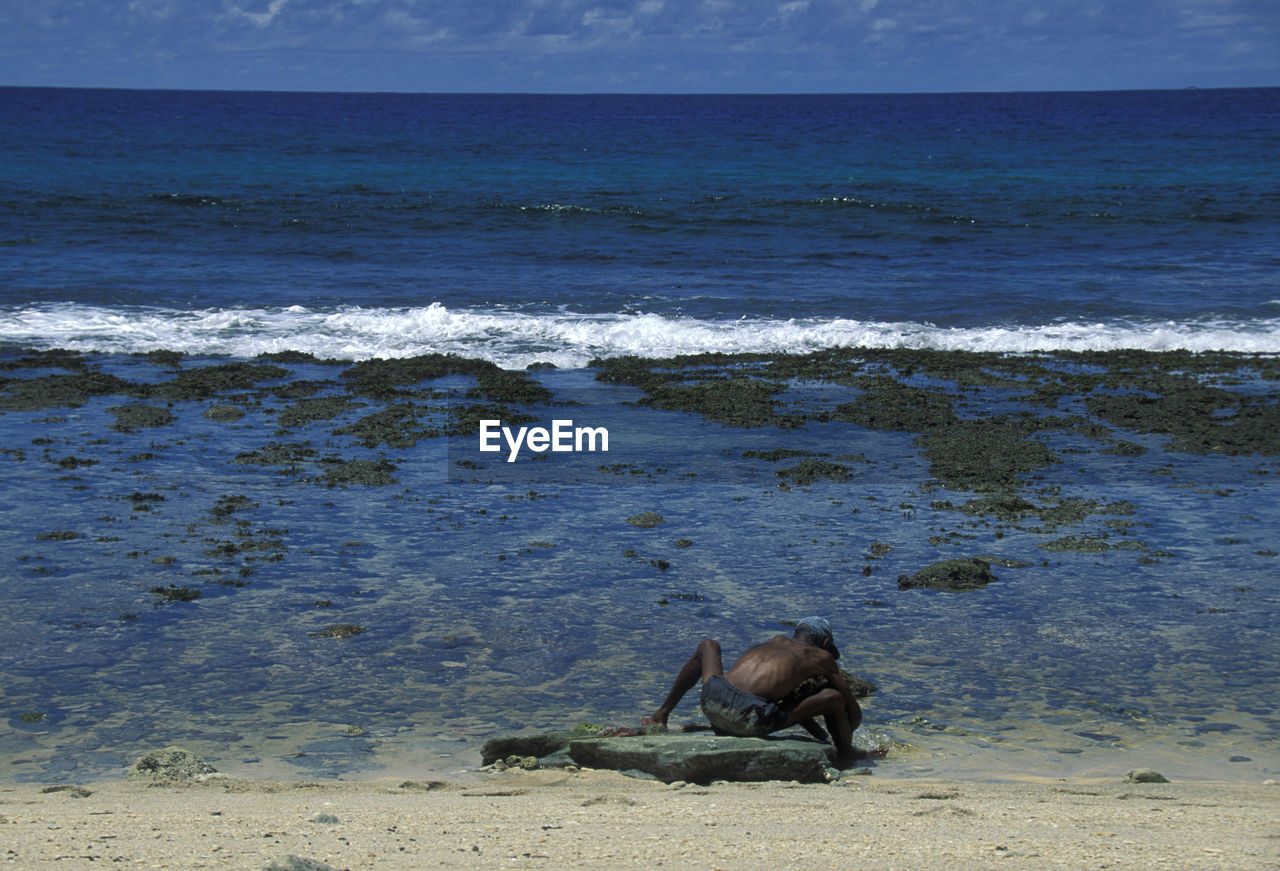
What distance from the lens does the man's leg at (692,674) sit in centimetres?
664

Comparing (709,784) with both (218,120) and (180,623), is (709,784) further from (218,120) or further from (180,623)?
(218,120)

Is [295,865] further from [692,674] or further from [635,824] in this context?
[692,674]

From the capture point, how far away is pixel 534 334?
62.9 ft

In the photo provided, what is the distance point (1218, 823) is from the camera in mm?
5211

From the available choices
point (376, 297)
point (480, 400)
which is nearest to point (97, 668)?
point (480, 400)

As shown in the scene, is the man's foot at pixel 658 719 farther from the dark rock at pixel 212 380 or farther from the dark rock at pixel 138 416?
the dark rock at pixel 212 380

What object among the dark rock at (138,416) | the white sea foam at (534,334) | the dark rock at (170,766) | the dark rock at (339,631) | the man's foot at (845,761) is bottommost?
the man's foot at (845,761)

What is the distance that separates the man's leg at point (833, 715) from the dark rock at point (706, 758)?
19 cm

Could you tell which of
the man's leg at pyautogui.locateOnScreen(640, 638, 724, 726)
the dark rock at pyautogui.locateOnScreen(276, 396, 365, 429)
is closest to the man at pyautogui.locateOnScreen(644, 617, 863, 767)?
the man's leg at pyautogui.locateOnScreen(640, 638, 724, 726)

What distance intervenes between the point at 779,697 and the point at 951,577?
3.11 meters

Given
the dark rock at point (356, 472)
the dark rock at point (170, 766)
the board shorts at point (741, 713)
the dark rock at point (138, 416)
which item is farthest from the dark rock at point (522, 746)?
the dark rock at point (138, 416)

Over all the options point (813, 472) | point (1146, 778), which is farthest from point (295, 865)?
point (813, 472)

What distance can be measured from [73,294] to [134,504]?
1377cm

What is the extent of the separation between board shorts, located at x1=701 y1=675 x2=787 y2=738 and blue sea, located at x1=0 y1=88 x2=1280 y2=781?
0.72m
